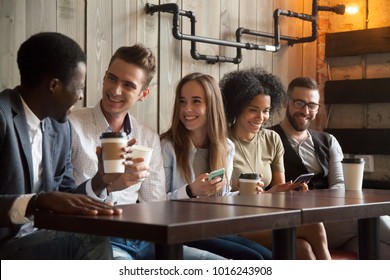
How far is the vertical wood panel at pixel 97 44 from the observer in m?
3.16

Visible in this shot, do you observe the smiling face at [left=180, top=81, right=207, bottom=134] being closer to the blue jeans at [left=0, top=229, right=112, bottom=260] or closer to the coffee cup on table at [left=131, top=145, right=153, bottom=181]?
the coffee cup on table at [left=131, top=145, right=153, bottom=181]

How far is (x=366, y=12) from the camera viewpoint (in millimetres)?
4457

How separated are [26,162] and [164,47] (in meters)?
1.66

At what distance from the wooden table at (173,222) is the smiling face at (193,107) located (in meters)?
1.08

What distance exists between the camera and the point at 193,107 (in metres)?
3.05

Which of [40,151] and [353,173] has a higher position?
[40,151]

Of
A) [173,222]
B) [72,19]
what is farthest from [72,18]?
[173,222]

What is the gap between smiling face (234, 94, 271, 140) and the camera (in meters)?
3.39

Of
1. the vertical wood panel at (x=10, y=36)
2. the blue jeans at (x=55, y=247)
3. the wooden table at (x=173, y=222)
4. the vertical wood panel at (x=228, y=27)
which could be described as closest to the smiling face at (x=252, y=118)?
the vertical wood panel at (x=228, y=27)

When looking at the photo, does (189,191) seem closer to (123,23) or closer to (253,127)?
(253,127)

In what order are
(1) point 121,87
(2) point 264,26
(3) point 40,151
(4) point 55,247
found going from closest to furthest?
(4) point 55,247, (3) point 40,151, (1) point 121,87, (2) point 264,26

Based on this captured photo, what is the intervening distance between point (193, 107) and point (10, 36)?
853 millimetres
